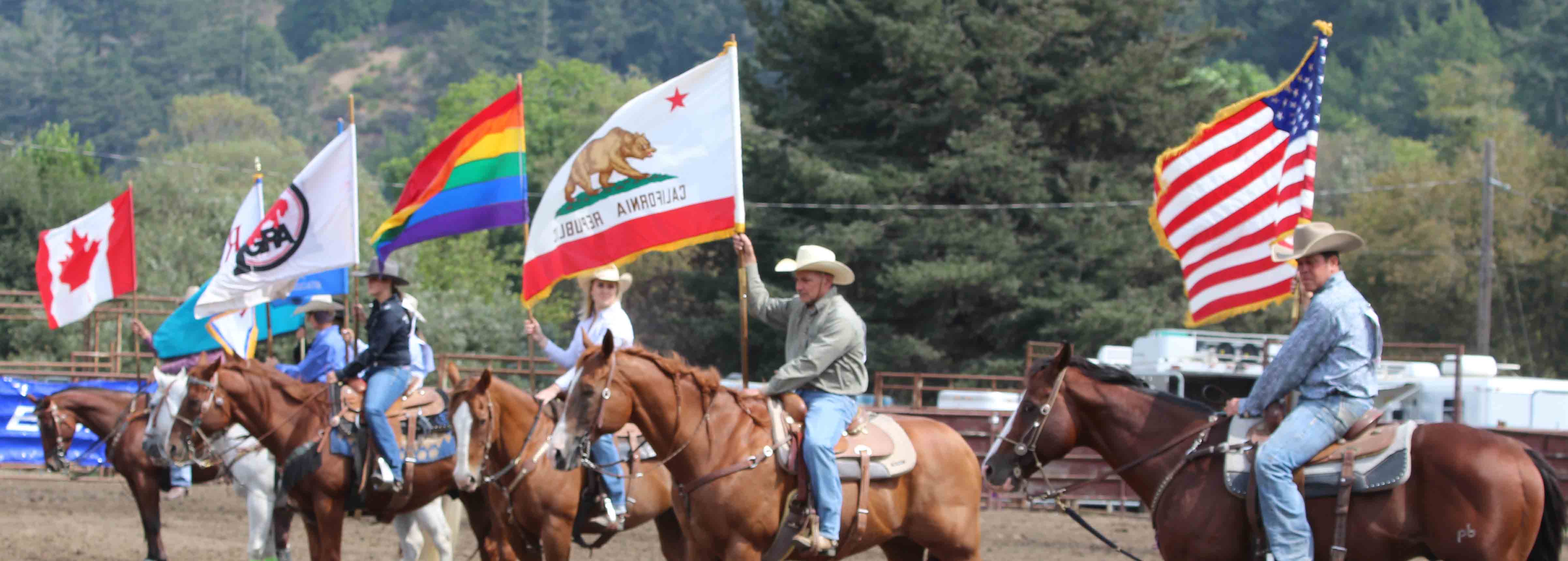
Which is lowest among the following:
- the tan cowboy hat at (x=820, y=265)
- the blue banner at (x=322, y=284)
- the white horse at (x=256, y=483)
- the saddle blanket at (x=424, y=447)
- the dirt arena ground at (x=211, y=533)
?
the dirt arena ground at (x=211, y=533)

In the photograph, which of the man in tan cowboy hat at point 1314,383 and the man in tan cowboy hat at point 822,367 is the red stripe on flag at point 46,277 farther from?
the man in tan cowboy hat at point 1314,383

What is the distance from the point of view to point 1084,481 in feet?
28.8

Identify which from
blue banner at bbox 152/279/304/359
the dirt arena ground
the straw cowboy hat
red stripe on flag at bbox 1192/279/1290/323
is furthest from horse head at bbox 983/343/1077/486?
blue banner at bbox 152/279/304/359

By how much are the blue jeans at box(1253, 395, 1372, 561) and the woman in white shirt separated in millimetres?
4297

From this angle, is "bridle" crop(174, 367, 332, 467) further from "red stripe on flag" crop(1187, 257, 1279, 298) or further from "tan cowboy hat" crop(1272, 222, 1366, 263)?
"tan cowboy hat" crop(1272, 222, 1366, 263)

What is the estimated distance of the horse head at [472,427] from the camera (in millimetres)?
10336

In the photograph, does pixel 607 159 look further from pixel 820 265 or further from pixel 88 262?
pixel 88 262

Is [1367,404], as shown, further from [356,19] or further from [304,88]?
[356,19]

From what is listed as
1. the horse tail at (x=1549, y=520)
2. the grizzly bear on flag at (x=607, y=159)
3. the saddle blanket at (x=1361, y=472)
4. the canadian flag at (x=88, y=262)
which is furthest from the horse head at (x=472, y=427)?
the canadian flag at (x=88, y=262)

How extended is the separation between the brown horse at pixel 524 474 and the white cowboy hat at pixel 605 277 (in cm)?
90

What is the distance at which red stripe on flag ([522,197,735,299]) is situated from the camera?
9.84m

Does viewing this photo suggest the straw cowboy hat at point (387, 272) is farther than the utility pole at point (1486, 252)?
No

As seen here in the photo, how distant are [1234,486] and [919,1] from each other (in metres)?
26.3

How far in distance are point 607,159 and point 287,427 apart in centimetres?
332
